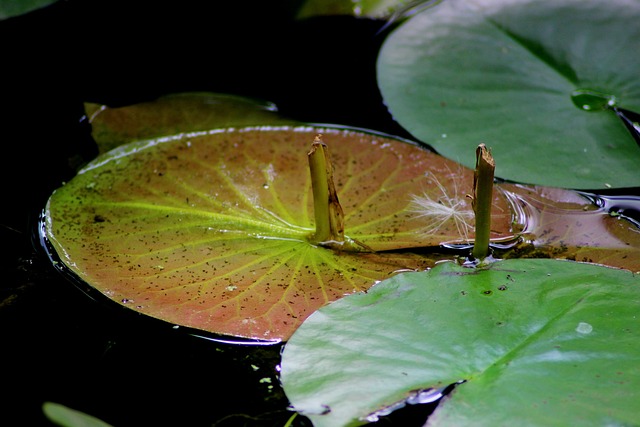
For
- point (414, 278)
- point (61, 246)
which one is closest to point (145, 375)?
point (61, 246)

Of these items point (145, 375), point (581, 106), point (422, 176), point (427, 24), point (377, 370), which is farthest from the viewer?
point (427, 24)

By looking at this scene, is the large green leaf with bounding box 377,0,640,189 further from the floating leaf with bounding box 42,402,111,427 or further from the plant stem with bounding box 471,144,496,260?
the floating leaf with bounding box 42,402,111,427

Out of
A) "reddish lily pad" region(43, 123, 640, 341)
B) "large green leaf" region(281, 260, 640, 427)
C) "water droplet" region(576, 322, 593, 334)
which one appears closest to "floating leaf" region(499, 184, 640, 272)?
"reddish lily pad" region(43, 123, 640, 341)

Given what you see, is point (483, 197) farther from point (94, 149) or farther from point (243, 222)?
point (94, 149)

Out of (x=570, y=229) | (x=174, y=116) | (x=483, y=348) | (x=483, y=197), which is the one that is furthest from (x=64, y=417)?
(x=174, y=116)

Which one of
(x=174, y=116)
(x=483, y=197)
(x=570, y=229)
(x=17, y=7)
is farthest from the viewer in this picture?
(x=17, y=7)

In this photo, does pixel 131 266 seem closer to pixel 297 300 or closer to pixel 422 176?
pixel 297 300

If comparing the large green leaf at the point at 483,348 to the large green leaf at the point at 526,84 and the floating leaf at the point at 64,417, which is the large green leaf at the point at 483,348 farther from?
the large green leaf at the point at 526,84
